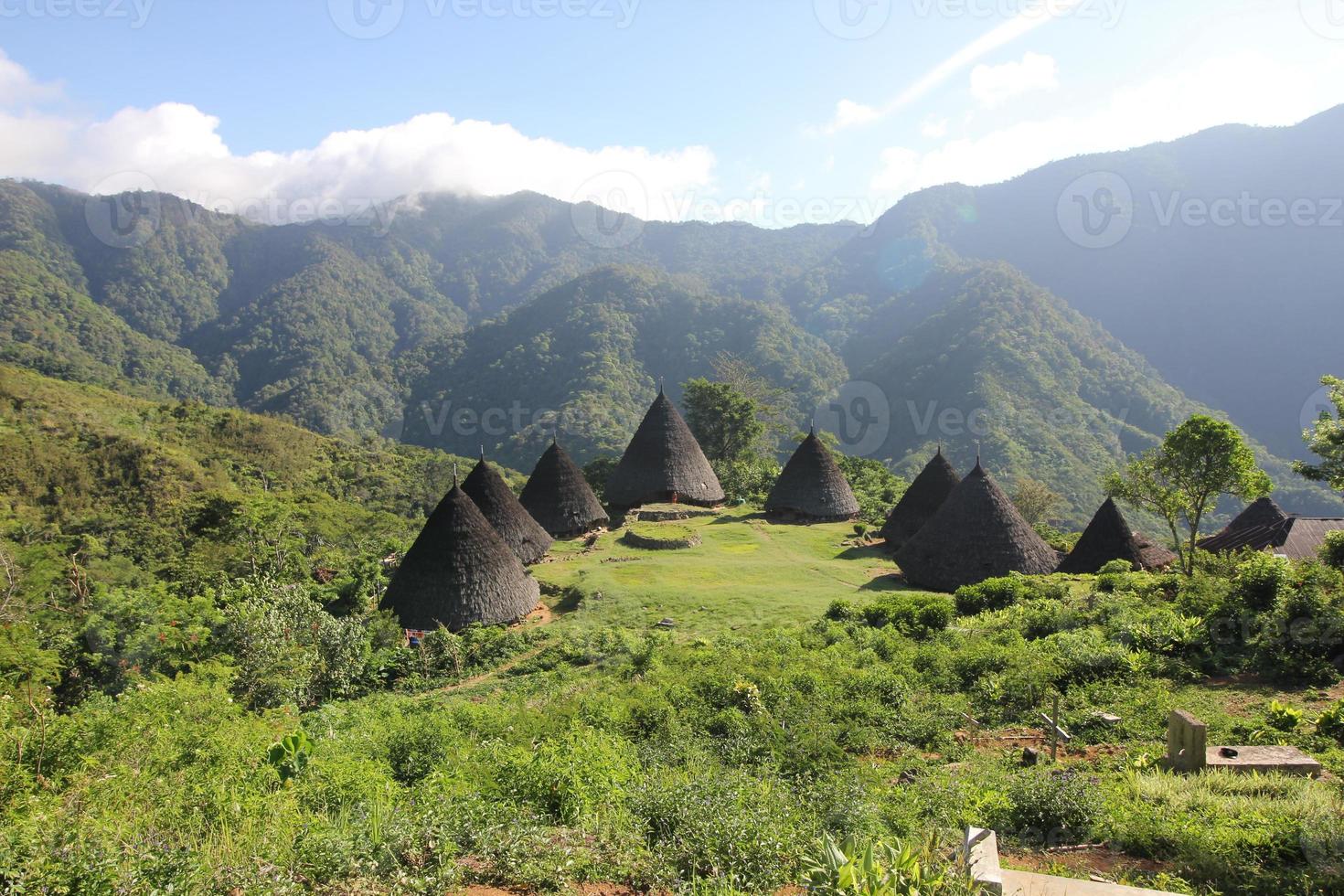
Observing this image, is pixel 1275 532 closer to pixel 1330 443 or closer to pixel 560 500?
pixel 1330 443

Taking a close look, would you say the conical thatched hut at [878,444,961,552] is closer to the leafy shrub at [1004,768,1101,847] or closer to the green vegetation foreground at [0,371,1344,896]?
the green vegetation foreground at [0,371,1344,896]

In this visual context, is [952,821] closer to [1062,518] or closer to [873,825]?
[873,825]

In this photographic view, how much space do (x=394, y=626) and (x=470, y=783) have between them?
8.40 meters

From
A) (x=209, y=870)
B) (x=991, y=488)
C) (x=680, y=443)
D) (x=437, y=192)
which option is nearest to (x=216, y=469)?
(x=680, y=443)

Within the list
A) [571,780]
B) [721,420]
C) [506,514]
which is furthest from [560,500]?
[571,780]

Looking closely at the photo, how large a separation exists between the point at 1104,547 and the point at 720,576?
8.80m

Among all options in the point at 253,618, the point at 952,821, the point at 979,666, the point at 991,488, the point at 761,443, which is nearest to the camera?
the point at 952,821

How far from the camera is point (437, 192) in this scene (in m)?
148

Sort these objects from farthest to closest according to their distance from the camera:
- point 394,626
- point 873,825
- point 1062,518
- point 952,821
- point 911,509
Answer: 1. point 1062,518
2. point 911,509
3. point 394,626
4. point 952,821
5. point 873,825

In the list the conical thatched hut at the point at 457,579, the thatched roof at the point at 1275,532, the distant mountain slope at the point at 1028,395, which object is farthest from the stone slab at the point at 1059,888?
the distant mountain slope at the point at 1028,395

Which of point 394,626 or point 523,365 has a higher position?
point 523,365

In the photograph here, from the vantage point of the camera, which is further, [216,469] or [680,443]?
[216,469]

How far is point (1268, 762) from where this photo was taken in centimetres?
569

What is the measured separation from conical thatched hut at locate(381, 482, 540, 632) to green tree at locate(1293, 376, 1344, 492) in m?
13.5
